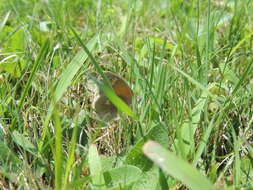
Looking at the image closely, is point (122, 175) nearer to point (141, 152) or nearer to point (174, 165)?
Result: point (141, 152)

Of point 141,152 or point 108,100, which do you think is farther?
point 108,100

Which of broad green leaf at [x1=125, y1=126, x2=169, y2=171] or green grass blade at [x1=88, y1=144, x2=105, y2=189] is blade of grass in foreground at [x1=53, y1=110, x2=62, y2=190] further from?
broad green leaf at [x1=125, y1=126, x2=169, y2=171]

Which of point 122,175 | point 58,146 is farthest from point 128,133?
point 58,146

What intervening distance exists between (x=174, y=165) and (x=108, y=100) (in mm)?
469

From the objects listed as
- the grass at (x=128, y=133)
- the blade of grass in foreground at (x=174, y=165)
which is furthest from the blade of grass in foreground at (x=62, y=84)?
the blade of grass in foreground at (x=174, y=165)

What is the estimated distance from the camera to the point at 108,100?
3.82ft

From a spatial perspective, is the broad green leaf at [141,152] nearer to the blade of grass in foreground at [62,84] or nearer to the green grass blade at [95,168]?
the green grass blade at [95,168]

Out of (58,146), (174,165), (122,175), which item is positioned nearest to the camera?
(174,165)

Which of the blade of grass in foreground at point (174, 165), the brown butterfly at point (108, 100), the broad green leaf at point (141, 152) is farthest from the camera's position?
the brown butterfly at point (108, 100)

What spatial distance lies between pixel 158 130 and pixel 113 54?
61cm

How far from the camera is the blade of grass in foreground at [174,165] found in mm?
724

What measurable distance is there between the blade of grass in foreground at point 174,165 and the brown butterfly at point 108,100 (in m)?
0.42

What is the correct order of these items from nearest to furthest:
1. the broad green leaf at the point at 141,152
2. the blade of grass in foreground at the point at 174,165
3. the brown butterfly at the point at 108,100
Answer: the blade of grass in foreground at the point at 174,165, the broad green leaf at the point at 141,152, the brown butterfly at the point at 108,100

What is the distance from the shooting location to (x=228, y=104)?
1218mm
